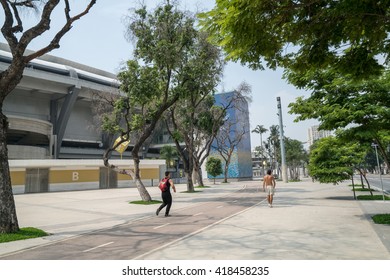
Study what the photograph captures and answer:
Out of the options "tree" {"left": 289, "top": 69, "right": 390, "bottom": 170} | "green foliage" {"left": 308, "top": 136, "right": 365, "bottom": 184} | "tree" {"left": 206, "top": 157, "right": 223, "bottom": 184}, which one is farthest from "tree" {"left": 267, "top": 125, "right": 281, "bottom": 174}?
"tree" {"left": 289, "top": 69, "right": 390, "bottom": 170}

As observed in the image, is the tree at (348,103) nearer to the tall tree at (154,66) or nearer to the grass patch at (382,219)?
the grass patch at (382,219)

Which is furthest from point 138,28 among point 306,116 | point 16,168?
point 16,168

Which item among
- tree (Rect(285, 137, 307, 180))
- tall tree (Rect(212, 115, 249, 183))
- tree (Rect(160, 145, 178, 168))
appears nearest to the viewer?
tall tree (Rect(212, 115, 249, 183))

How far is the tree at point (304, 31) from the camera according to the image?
17.8 feet

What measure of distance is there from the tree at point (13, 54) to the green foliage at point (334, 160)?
15.4 meters

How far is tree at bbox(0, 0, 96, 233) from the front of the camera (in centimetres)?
912

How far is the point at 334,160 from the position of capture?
18141 millimetres

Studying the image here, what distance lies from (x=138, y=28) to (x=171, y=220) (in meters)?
13.5

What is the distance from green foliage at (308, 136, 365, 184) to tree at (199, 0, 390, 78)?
38.1 ft

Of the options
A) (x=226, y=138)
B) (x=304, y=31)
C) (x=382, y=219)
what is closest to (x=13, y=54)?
(x=304, y=31)

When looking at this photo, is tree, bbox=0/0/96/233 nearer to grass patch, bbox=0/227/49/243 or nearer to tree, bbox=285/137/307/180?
grass patch, bbox=0/227/49/243

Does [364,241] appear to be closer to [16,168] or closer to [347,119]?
[347,119]

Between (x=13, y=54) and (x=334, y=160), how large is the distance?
1758cm

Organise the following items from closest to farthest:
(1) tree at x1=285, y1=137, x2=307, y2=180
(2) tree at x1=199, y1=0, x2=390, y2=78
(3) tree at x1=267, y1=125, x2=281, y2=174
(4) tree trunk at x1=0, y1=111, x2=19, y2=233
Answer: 1. (2) tree at x1=199, y1=0, x2=390, y2=78
2. (4) tree trunk at x1=0, y1=111, x2=19, y2=233
3. (1) tree at x1=285, y1=137, x2=307, y2=180
4. (3) tree at x1=267, y1=125, x2=281, y2=174
